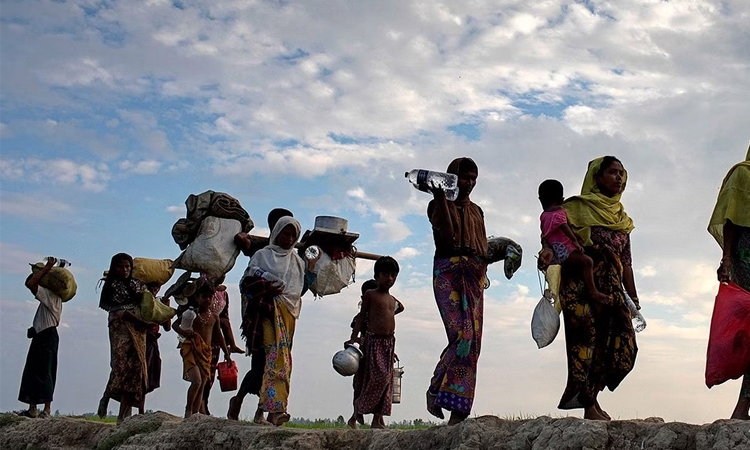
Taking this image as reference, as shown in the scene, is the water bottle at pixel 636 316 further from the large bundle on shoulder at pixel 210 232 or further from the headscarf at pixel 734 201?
the large bundle on shoulder at pixel 210 232

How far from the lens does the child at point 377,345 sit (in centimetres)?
853

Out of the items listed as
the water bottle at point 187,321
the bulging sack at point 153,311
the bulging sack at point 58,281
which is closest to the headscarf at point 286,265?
the water bottle at point 187,321

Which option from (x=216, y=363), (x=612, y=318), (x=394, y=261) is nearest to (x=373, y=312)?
(x=394, y=261)

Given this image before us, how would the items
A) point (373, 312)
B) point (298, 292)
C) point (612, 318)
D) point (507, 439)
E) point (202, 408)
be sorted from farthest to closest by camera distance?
point (202, 408)
point (373, 312)
point (298, 292)
point (612, 318)
point (507, 439)

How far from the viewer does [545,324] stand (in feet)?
20.1

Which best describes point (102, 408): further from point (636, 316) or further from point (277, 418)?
point (636, 316)

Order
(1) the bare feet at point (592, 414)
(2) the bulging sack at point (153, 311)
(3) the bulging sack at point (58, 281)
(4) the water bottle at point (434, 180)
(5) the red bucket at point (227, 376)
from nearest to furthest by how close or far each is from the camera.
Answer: (1) the bare feet at point (592, 414) → (4) the water bottle at point (434, 180) → (5) the red bucket at point (227, 376) → (2) the bulging sack at point (153, 311) → (3) the bulging sack at point (58, 281)

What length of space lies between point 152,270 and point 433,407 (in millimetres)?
4923

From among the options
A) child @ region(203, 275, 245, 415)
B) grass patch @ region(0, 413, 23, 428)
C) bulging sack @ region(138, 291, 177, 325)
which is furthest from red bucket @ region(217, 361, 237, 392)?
grass patch @ region(0, 413, 23, 428)

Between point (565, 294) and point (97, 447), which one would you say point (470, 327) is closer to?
point (565, 294)

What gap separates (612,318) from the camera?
6.13m

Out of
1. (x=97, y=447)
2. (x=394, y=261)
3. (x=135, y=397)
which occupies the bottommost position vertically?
(x=97, y=447)

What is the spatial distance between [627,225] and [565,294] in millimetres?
700

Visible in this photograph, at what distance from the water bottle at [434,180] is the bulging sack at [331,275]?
2.36m
